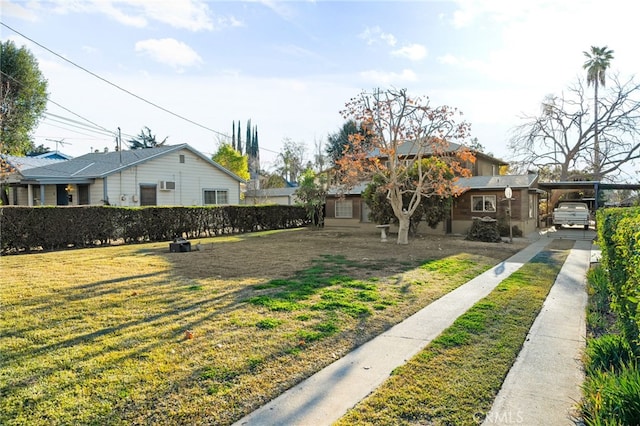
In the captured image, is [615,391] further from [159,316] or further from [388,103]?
[388,103]

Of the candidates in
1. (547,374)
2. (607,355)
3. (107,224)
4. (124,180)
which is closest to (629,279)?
(607,355)

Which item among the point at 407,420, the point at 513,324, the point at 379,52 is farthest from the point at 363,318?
the point at 379,52

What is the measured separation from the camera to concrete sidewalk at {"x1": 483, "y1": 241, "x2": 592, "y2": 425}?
296 cm

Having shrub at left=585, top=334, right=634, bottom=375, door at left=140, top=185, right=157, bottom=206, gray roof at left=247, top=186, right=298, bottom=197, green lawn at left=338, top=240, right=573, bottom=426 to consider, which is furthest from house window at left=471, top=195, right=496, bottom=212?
gray roof at left=247, top=186, right=298, bottom=197

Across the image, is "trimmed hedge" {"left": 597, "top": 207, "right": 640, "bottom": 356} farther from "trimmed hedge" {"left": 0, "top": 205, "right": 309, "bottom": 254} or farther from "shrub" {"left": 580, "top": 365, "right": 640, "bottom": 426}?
"trimmed hedge" {"left": 0, "top": 205, "right": 309, "bottom": 254}

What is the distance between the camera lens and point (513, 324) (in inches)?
204

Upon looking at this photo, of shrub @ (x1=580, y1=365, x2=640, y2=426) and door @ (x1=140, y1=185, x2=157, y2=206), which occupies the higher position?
door @ (x1=140, y1=185, x2=157, y2=206)

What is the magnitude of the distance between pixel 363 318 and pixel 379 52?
13.0 m

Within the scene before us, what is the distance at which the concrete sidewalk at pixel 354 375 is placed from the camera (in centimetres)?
293

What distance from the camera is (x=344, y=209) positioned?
2564 centimetres

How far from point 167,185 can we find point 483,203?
17.4 m

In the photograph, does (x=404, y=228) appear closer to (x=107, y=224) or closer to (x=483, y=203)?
(x=483, y=203)

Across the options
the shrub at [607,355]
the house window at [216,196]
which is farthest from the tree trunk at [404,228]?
the house window at [216,196]

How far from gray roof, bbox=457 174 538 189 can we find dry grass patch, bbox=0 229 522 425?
39.8ft
